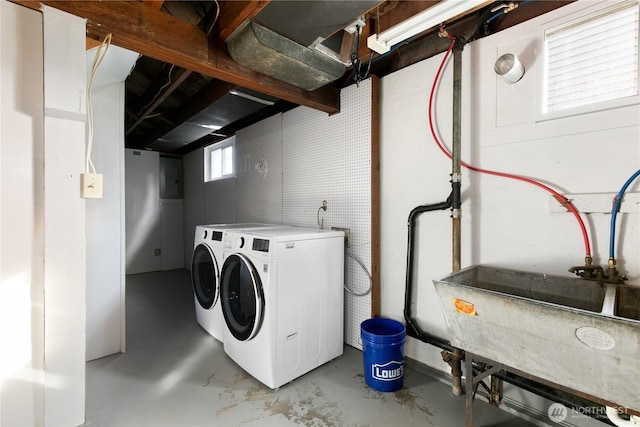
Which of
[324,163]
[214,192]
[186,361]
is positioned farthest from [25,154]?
[214,192]

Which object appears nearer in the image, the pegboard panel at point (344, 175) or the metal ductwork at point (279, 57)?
the metal ductwork at point (279, 57)

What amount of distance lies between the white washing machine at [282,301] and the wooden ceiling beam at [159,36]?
1.11 metres

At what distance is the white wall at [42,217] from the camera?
1.22 metres

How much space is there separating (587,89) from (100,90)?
10.8ft

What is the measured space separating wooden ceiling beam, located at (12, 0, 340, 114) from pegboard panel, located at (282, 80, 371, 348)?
0.67 meters

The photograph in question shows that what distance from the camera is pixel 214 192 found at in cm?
461

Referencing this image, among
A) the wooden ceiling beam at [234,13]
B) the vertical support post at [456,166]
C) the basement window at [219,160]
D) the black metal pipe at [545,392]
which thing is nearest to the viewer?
the black metal pipe at [545,392]

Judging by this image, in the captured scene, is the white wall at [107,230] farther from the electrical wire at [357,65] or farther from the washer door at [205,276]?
the electrical wire at [357,65]

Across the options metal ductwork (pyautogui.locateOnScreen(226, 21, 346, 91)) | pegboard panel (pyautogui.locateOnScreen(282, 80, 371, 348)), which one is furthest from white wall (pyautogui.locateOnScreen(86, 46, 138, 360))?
pegboard panel (pyautogui.locateOnScreen(282, 80, 371, 348))

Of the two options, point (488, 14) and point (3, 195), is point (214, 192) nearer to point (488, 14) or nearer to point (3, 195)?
point (3, 195)

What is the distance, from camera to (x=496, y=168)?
167 centimetres

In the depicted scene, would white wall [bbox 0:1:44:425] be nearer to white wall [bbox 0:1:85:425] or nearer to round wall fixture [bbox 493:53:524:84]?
white wall [bbox 0:1:85:425]

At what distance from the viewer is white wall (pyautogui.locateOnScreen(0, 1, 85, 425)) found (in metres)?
1.22

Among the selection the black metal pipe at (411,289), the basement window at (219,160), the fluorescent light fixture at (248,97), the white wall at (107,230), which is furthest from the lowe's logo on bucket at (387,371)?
the basement window at (219,160)
